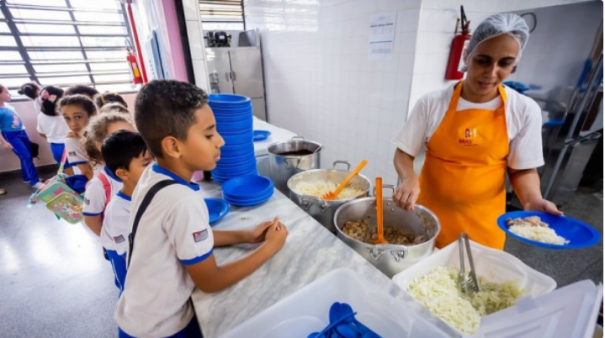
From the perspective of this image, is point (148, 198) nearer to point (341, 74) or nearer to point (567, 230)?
point (567, 230)

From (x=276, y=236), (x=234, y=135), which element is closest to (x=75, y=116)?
(x=234, y=135)

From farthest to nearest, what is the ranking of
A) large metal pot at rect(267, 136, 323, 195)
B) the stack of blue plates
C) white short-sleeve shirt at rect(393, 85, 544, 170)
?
large metal pot at rect(267, 136, 323, 195) → the stack of blue plates → white short-sleeve shirt at rect(393, 85, 544, 170)

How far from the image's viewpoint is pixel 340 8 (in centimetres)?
284

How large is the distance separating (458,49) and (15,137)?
6.32 metres

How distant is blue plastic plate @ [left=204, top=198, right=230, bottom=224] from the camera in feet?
4.03

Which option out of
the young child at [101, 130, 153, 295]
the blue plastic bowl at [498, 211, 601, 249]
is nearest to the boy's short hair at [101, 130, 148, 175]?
the young child at [101, 130, 153, 295]

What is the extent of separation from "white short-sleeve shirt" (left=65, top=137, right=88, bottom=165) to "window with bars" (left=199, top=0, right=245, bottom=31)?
399 centimetres

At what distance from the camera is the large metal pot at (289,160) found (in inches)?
63.5

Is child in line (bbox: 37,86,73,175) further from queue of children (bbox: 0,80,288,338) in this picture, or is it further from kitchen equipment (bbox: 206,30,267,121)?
queue of children (bbox: 0,80,288,338)

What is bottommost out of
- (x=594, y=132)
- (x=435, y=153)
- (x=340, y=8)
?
(x=594, y=132)

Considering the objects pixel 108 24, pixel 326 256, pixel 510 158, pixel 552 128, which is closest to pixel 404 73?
pixel 510 158

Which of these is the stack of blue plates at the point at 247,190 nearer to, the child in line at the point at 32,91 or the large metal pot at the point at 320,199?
the large metal pot at the point at 320,199

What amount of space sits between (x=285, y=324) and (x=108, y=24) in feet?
24.3

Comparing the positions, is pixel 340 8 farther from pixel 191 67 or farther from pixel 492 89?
pixel 492 89
